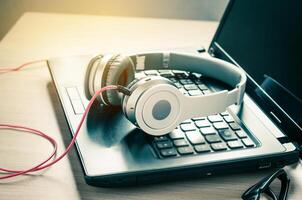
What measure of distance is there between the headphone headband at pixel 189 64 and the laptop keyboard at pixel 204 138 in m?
0.11

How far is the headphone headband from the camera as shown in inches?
27.7

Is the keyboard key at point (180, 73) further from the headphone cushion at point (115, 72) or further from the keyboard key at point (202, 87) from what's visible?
the headphone cushion at point (115, 72)

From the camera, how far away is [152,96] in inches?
20.6

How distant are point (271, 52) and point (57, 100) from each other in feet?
1.11

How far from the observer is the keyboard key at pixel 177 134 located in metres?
0.55

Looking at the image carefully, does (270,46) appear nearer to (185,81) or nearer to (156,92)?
(185,81)

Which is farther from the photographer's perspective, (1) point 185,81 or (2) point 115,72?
(1) point 185,81

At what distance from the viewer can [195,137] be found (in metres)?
0.55

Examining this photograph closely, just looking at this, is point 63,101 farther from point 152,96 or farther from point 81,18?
point 81,18

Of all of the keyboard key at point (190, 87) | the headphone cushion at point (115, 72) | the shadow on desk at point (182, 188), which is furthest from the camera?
the keyboard key at point (190, 87)

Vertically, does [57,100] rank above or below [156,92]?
below

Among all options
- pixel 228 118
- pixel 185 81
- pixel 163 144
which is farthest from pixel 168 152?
pixel 185 81

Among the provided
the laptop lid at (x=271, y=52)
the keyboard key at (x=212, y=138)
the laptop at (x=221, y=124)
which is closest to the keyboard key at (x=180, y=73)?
the laptop at (x=221, y=124)

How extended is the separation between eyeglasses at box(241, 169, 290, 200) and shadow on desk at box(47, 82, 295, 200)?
1cm
